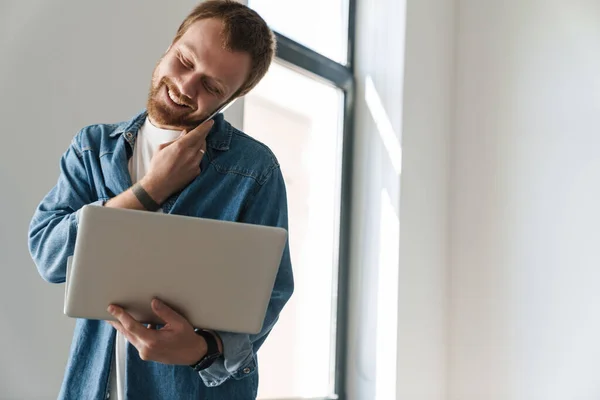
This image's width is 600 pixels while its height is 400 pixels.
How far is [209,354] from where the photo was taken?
1168 mm

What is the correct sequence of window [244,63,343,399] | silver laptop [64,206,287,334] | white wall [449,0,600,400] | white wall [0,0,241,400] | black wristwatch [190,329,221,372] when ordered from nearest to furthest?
silver laptop [64,206,287,334] < black wristwatch [190,329,221,372] < white wall [0,0,241,400] < window [244,63,343,399] < white wall [449,0,600,400]

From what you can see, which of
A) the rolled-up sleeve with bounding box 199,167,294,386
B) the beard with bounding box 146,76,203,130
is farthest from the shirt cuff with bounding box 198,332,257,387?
the beard with bounding box 146,76,203,130

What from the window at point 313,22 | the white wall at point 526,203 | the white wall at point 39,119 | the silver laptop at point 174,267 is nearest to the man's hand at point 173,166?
the silver laptop at point 174,267

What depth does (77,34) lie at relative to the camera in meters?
1.84

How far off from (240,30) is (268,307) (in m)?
A: 0.48

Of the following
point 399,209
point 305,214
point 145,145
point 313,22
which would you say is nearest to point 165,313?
point 145,145

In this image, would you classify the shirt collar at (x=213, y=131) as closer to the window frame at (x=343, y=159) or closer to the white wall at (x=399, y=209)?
the window frame at (x=343, y=159)

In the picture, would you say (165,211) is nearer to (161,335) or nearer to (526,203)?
(161,335)

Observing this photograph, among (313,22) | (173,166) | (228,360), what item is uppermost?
(313,22)

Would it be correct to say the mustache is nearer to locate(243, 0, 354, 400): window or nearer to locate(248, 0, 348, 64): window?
locate(243, 0, 354, 400): window

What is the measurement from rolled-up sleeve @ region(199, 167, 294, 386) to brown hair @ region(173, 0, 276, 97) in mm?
210

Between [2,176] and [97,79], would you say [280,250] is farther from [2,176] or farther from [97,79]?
[97,79]

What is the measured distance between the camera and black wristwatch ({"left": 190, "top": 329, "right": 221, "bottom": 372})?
117cm

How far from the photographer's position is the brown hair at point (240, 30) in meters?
1.32
